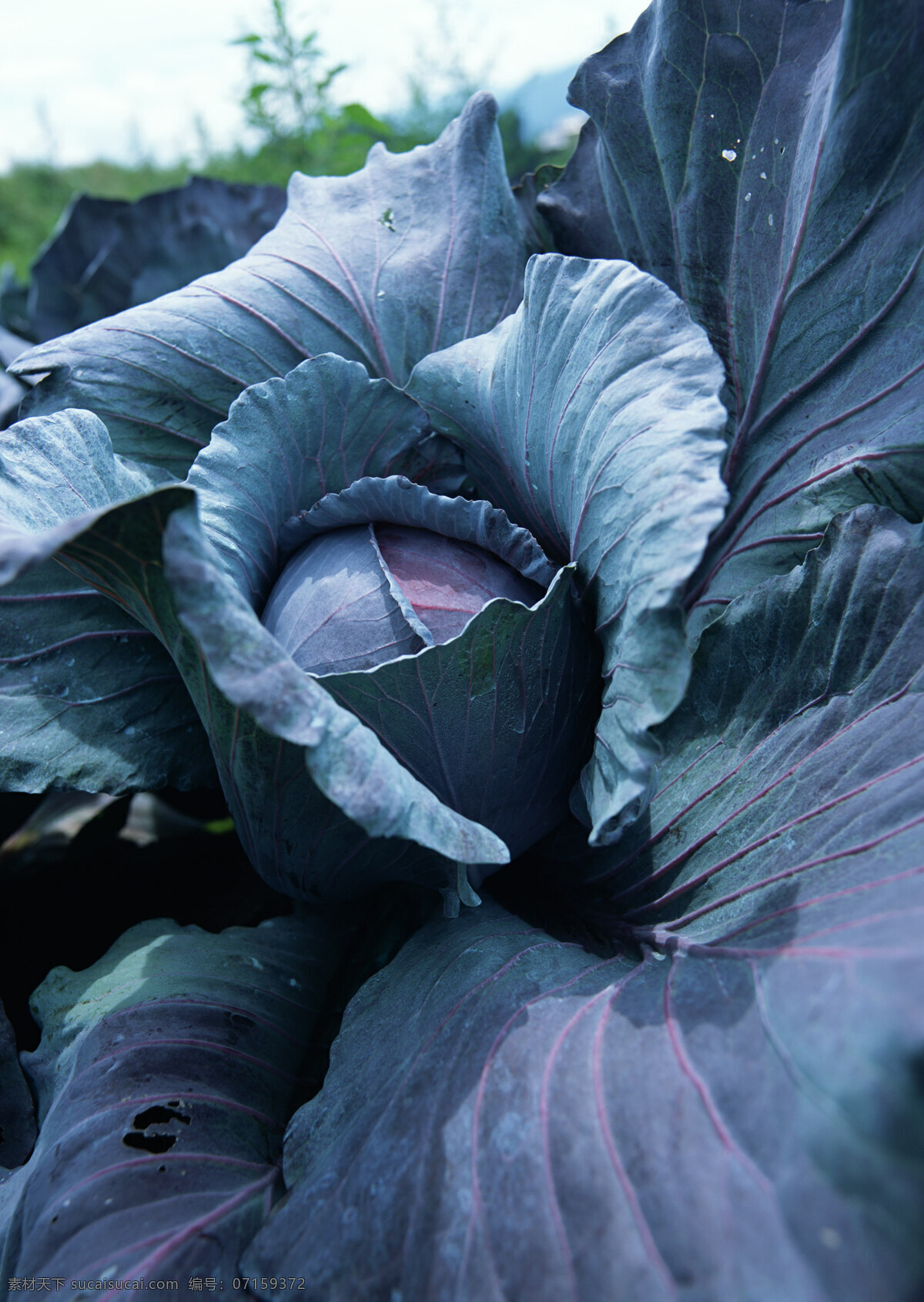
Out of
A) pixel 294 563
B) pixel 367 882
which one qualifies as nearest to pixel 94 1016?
pixel 367 882

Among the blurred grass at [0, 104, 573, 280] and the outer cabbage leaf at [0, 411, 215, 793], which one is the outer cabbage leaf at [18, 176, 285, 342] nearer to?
the blurred grass at [0, 104, 573, 280]

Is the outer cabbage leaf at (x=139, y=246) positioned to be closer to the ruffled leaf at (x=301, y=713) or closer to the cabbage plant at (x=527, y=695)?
the cabbage plant at (x=527, y=695)

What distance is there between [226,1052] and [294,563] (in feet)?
2.74

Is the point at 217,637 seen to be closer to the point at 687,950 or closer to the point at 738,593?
the point at 687,950

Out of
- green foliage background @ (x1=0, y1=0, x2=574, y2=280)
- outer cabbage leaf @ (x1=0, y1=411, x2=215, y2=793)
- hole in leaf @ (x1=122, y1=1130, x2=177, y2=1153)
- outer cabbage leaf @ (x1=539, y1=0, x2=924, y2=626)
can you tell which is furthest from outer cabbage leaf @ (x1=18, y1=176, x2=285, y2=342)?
hole in leaf @ (x1=122, y1=1130, x2=177, y2=1153)

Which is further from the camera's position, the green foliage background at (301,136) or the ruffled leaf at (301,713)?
the green foliage background at (301,136)

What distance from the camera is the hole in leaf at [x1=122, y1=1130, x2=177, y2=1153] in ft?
3.64

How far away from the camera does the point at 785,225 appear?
137 cm

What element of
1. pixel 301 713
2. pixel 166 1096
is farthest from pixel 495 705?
pixel 166 1096

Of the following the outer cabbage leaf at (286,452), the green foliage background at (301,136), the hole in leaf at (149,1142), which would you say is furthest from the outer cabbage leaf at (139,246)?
the hole in leaf at (149,1142)

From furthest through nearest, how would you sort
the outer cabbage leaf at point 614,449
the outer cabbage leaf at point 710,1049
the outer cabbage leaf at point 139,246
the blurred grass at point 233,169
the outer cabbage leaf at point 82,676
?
the blurred grass at point 233,169, the outer cabbage leaf at point 139,246, the outer cabbage leaf at point 82,676, the outer cabbage leaf at point 614,449, the outer cabbage leaf at point 710,1049

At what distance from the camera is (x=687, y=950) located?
109 centimetres

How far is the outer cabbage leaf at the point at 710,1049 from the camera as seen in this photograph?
72cm

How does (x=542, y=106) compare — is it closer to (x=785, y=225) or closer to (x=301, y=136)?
(x=301, y=136)
